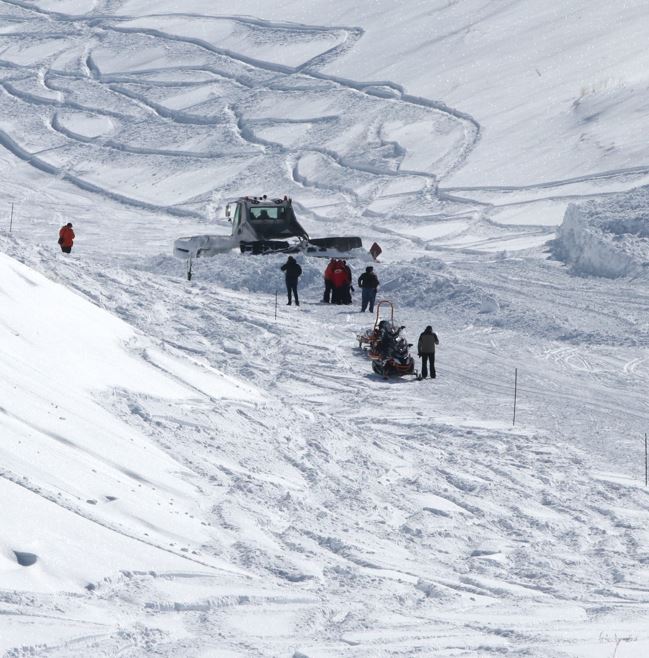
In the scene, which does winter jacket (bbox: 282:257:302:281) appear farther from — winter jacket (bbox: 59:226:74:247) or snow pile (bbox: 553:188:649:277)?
snow pile (bbox: 553:188:649:277)

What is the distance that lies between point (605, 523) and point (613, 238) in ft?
47.7

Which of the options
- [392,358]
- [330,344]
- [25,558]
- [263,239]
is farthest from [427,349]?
[25,558]

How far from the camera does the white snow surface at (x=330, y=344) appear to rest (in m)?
8.51

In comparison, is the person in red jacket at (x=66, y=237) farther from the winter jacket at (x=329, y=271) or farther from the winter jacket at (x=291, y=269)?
the winter jacket at (x=329, y=271)

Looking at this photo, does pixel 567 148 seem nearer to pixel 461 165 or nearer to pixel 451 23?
pixel 461 165

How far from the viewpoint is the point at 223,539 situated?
9648 millimetres

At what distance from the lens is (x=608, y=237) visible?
25922 mm

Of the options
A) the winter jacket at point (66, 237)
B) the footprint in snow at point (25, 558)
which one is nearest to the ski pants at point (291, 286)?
the winter jacket at point (66, 237)

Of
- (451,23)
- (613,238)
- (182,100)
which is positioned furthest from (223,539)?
(451,23)

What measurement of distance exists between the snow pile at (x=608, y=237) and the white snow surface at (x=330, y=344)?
0.28 feet

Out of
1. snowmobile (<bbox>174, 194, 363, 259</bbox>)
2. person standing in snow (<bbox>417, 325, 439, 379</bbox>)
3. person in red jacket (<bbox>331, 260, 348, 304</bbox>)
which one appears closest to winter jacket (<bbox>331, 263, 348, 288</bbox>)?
person in red jacket (<bbox>331, 260, 348, 304</bbox>)

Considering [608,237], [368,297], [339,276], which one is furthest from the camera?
[608,237]

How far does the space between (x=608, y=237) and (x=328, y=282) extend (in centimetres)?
655

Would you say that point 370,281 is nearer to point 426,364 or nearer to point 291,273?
point 291,273
